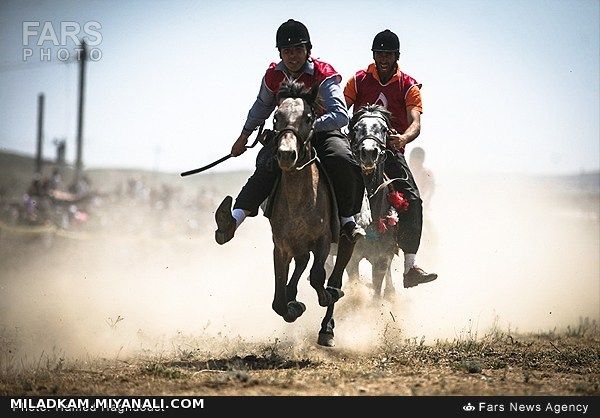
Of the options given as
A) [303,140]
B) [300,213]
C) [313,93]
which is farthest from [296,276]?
[313,93]

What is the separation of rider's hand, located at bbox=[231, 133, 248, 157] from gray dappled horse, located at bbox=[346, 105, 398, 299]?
1470mm

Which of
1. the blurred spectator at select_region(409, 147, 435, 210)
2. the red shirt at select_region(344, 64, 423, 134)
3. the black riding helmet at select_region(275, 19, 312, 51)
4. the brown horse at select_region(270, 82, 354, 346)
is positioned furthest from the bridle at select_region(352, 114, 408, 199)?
the blurred spectator at select_region(409, 147, 435, 210)

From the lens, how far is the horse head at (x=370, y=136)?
38.8 ft

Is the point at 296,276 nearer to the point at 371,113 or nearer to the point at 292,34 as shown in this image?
the point at 292,34

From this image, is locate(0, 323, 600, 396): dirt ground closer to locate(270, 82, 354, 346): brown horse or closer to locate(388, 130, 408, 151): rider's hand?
locate(270, 82, 354, 346): brown horse

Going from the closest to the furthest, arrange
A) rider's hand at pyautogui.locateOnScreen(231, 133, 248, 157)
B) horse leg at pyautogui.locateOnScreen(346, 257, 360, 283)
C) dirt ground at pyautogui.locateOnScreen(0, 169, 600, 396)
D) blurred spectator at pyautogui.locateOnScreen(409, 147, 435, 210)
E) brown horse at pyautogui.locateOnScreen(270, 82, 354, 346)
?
dirt ground at pyautogui.locateOnScreen(0, 169, 600, 396) < brown horse at pyautogui.locateOnScreen(270, 82, 354, 346) < rider's hand at pyautogui.locateOnScreen(231, 133, 248, 157) < horse leg at pyautogui.locateOnScreen(346, 257, 360, 283) < blurred spectator at pyautogui.locateOnScreen(409, 147, 435, 210)

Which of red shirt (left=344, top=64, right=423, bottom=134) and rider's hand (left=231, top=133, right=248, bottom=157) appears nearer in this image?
rider's hand (left=231, top=133, right=248, bottom=157)

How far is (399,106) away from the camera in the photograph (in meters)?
12.8

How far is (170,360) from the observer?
10.5 metres

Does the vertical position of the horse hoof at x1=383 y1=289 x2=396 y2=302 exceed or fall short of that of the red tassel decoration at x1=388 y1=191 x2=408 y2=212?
it falls short

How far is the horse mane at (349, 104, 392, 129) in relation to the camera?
12.2 meters

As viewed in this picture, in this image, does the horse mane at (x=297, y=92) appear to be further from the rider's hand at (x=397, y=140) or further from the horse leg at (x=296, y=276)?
the rider's hand at (x=397, y=140)

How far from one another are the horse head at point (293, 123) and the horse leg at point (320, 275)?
975mm

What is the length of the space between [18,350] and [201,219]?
2021 centimetres
